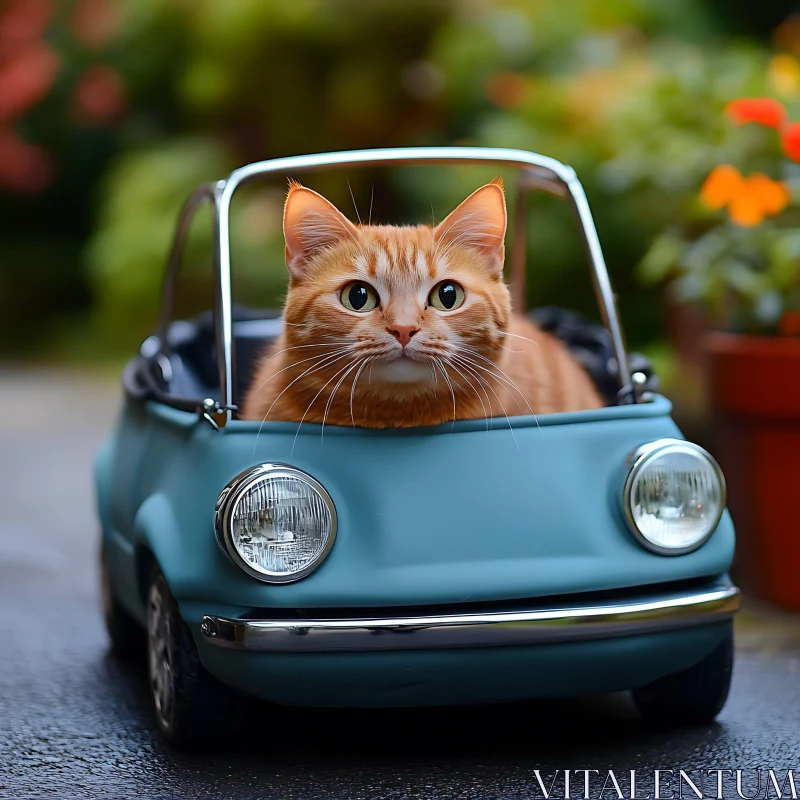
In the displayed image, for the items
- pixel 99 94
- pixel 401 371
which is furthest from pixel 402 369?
pixel 99 94

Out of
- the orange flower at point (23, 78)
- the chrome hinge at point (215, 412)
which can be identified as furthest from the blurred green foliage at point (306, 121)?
the chrome hinge at point (215, 412)

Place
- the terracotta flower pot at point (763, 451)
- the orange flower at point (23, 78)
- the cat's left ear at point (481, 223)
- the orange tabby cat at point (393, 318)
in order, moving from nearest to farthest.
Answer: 1. the orange tabby cat at point (393, 318)
2. the cat's left ear at point (481, 223)
3. the terracotta flower pot at point (763, 451)
4. the orange flower at point (23, 78)

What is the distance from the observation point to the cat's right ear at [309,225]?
2.67m

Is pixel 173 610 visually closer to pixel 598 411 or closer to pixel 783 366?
pixel 598 411

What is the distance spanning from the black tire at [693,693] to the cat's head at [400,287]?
83 centimetres

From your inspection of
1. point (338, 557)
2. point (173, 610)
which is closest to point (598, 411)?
point (338, 557)

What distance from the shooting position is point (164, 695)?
290cm

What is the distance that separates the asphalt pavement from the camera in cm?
268

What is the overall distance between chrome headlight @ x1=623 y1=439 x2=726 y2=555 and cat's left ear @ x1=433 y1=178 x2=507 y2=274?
0.53 meters

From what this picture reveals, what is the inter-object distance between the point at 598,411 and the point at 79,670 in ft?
5.54

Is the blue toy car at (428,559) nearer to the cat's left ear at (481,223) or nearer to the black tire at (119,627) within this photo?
the cat's left ear at (481,223)

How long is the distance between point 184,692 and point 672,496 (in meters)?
1.09

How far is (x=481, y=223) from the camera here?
2.73m

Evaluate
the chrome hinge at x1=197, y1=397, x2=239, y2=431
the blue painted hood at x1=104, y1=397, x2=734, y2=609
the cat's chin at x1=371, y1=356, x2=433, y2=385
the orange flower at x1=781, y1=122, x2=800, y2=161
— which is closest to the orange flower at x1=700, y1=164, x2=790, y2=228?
the orange flower at x1=781, y1=122, x2=800, y2=161
